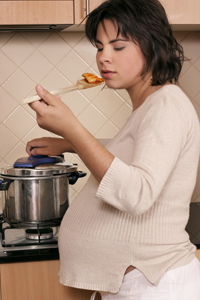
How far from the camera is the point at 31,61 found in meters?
1.74

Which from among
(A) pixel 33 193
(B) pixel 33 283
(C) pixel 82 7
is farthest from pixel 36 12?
(B) pixel 33 283

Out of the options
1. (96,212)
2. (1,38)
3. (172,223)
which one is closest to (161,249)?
(172,223)

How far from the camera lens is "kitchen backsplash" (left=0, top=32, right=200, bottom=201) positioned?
68.1 inches

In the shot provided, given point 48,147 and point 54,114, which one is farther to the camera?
point 48,147

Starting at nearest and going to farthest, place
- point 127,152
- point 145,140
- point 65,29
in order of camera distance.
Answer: point 145,140
point 127,152
point 65,29

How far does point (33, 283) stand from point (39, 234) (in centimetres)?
15

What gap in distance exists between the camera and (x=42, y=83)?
1755 mm

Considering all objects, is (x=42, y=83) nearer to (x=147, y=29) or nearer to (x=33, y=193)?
(x=33, y=193)

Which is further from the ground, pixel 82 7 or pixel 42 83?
pixel 82 7

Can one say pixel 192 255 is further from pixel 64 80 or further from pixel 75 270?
pixel 64 80

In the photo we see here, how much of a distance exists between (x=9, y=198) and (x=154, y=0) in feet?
2.53

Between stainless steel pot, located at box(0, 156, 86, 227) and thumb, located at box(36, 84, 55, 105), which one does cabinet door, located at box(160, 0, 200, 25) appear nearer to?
stainless steel pot, located at box(0, 156, 86, 227)

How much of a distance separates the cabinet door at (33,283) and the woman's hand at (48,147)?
35 cm

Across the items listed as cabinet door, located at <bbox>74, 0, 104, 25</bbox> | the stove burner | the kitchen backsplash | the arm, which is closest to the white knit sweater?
the arm
